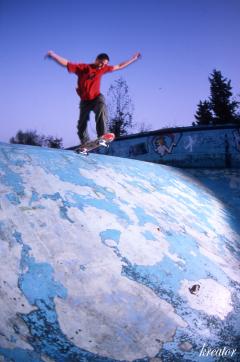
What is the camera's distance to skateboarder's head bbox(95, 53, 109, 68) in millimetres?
4863

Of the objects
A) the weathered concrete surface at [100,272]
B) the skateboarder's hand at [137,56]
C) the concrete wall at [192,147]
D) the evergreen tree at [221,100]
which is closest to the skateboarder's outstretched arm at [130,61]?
the skateboarder's hand at [137,56]

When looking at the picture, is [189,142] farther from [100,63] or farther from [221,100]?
[221,100]

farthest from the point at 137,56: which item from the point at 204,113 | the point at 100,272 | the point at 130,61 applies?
the point at 204,113

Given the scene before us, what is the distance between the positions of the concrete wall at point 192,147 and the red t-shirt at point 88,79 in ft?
12.1

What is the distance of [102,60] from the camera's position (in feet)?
16.0

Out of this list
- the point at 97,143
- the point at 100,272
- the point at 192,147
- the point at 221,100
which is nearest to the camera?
the point at 100,272

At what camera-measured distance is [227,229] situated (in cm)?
395

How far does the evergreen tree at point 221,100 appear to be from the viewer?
972 inches

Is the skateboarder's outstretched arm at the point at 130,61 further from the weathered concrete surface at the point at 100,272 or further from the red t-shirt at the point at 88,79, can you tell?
the weathered concrete surface at the point at 100,272

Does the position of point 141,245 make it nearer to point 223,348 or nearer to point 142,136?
point 223,348

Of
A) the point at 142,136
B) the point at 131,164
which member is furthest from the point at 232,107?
the point at 131,164

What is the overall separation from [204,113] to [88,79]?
77.3 feet

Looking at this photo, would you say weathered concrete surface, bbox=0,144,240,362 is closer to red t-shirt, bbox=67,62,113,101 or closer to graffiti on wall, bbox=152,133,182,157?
red t-shirt, bbox=67,62,113,101

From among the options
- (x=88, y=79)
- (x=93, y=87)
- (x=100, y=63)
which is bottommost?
(x=93, y=87)
